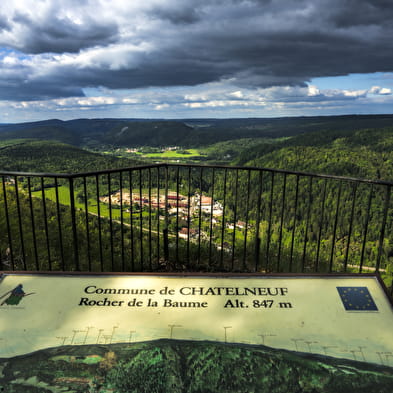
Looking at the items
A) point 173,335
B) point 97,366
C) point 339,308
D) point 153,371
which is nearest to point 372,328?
point 339,308

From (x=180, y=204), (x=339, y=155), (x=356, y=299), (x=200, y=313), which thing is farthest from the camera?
(x=339, y=155)

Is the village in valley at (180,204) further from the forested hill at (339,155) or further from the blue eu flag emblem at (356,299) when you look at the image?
the forested hill at (339,155)

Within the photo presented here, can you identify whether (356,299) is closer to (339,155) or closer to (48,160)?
(48,160)

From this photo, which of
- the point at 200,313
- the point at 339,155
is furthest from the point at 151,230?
the point at 339,155

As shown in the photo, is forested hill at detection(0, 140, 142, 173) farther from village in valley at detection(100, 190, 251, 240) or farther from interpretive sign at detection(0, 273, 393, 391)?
interpretive sign at detection(0, 273, 393, 391)

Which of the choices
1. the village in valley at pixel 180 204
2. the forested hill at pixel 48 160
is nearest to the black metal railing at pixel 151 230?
the village in valley at pixel 180 204

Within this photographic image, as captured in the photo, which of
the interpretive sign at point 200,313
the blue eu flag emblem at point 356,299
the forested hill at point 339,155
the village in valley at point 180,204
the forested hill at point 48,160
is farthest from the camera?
the forested hill at point 339,155
